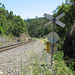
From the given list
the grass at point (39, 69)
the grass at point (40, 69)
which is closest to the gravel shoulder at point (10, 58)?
the grass at point (39, 69)

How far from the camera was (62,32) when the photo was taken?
57.2ft

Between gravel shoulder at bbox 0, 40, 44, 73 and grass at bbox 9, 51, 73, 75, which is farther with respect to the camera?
gravel shoulder at bbox 0, 40, 44, 73

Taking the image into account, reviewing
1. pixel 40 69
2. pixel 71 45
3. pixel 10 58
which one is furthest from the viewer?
pixel 71 45

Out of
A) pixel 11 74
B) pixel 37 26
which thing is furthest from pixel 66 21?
pixel 37 26

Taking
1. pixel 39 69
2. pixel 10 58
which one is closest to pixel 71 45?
pixel 10 58

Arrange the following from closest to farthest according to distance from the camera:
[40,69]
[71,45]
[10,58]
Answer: [40,69]
[10,58]
[71,45]

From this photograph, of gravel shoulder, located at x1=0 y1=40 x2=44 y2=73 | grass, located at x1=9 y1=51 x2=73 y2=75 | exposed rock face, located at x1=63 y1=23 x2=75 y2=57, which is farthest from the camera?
exposed rock face, located at x1=63 y1=23 x2=75 y2=57

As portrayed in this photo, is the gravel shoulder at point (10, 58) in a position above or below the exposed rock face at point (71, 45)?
below

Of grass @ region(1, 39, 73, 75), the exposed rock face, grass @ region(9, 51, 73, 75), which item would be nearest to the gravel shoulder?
grass @ region(1, 39, 73, 75)

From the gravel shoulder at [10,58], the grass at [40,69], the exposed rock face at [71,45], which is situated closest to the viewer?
the grass at [40,69]

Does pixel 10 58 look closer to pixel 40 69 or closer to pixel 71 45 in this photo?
pixel 40 69

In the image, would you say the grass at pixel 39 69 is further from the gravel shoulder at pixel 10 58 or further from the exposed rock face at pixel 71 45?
the exposed rock face at pixel 71 45

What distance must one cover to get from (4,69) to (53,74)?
254 centimetres

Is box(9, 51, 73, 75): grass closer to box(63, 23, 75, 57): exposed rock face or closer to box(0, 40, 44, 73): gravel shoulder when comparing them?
box(0, 40, 44, 73): gravel shoulder
